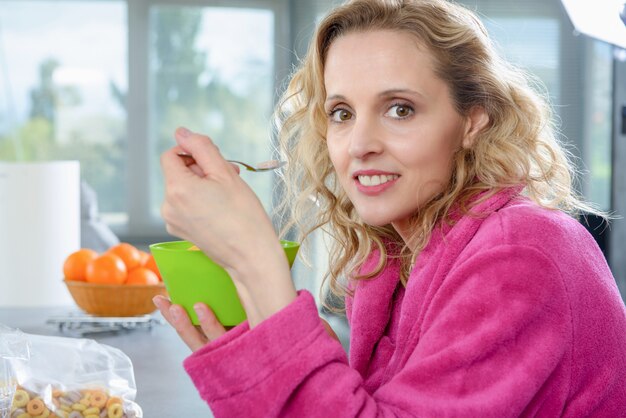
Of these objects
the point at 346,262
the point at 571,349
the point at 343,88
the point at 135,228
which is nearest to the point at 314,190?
the point at 346,262

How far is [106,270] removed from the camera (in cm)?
190

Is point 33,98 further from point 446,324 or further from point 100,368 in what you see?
point 446,324

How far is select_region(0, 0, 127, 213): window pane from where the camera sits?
20.0 feet

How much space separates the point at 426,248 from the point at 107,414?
18.8 inches

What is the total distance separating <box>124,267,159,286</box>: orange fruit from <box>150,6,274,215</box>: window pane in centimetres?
434

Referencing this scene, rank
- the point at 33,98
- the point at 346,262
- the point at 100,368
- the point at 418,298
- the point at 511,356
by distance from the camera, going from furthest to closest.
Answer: the point at 33,98 → the point at 346,262 → the point at 100,368 → the point at 418,298 → the point at 511,356

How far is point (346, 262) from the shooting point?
1.43 metres

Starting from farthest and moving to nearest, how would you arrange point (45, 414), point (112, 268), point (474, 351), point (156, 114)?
1. point (156, 114)
2. point (112, 268)
3. point (45, 414)
4. point (474, 351)

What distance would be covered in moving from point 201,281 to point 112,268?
0.97 metres

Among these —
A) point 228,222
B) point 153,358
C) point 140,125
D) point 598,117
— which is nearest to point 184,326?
point 228,222

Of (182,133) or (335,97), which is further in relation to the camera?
(335,97)

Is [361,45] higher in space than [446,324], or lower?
higher

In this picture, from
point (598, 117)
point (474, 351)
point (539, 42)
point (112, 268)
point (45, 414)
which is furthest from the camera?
point (539, 42)

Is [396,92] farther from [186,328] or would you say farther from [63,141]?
[63,141]
